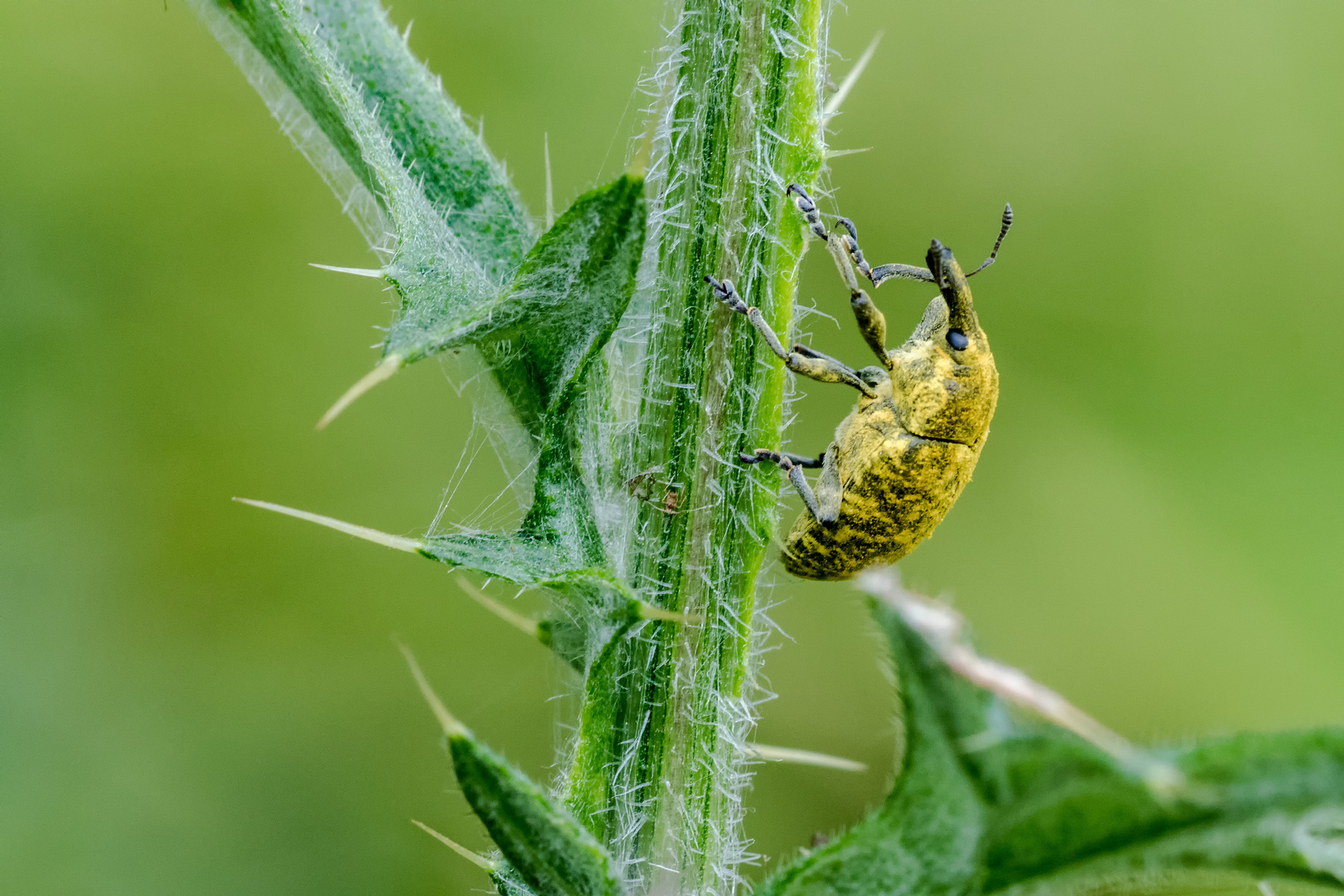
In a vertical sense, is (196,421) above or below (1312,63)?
below

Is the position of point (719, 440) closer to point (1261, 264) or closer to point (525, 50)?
point (525, 50)

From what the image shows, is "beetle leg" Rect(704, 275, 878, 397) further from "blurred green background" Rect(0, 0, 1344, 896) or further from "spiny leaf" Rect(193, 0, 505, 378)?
"blurred green background" Rect(0, 0, 1344, 896)

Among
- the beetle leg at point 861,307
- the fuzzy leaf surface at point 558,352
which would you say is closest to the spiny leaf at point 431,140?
the fuzzy leaf surface at point 558,352

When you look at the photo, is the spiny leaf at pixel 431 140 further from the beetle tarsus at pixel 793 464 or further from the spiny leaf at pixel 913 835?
the spiny leaf at pixel 913 835

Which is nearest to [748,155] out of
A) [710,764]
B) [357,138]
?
[357,138]

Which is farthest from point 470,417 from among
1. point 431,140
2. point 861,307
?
point 431,140

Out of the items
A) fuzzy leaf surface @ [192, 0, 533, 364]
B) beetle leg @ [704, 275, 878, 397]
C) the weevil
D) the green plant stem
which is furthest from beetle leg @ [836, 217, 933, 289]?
fuzzy leaf surface @ [192, 0, 533, 364]

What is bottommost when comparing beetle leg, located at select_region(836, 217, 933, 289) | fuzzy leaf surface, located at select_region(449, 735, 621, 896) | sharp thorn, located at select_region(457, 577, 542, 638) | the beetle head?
fuzzy leaf surface, located at select_region(449, 735, 621, 896)
